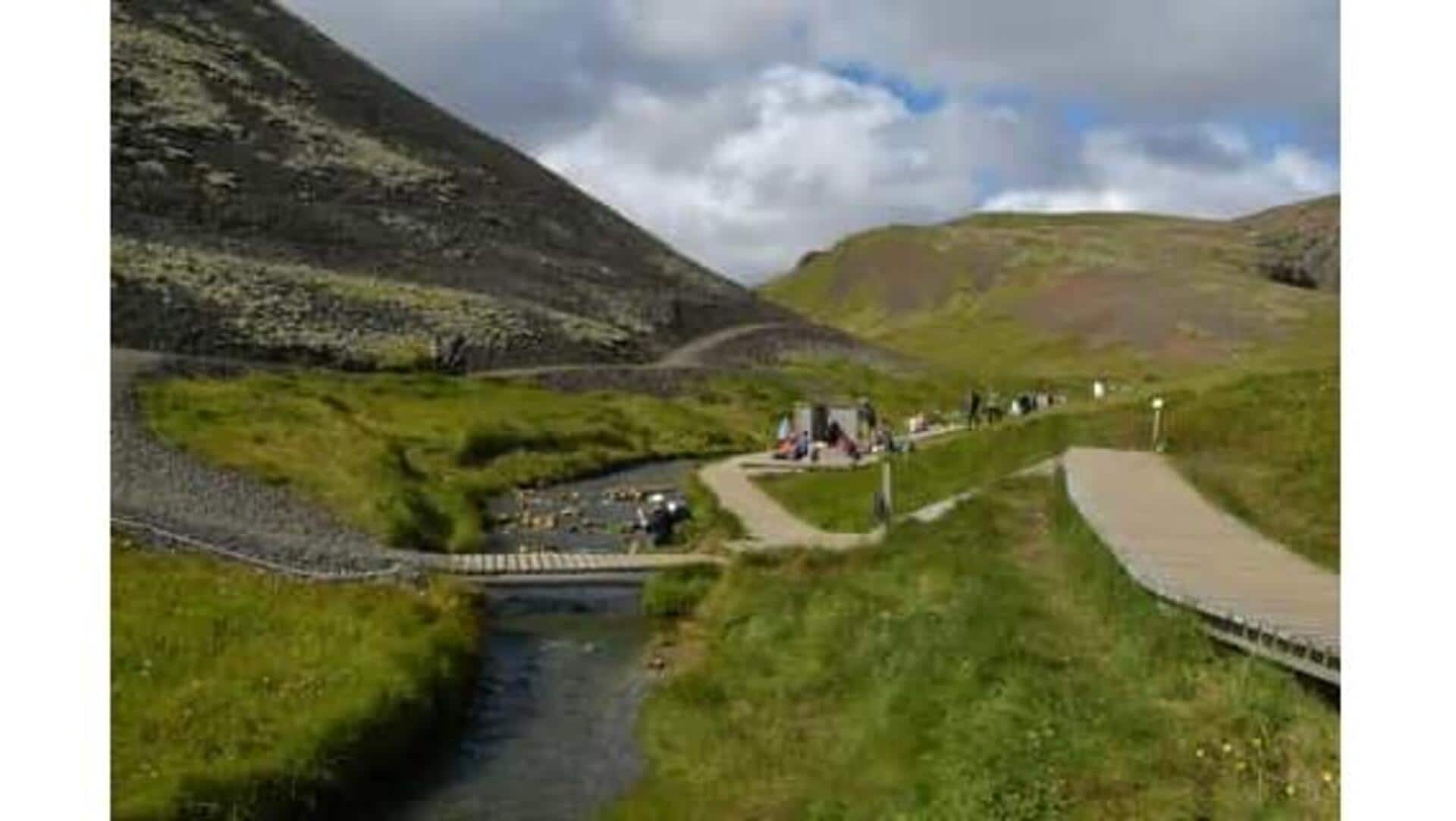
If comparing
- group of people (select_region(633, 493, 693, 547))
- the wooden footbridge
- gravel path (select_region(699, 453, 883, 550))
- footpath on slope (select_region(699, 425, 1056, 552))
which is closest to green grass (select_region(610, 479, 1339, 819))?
footpath on slope (select_region(699, 425, 1056, 552))

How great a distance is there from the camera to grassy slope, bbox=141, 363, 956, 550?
2197 inches

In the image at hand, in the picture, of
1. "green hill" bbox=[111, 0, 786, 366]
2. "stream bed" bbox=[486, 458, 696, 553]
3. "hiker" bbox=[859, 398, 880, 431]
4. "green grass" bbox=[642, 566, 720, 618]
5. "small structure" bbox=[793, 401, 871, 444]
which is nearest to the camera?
"green grass" bbox=[642, 566, 720, 618]

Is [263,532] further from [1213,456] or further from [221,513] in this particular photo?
[1213,456]

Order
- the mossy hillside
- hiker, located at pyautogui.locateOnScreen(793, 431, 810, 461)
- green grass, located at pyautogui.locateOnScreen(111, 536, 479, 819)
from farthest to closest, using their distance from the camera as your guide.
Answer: the mossy hillside → hiker, located at pyautogui.locateOnScreen(793, 431, 810, 461) → green grass, located at pyautogui.locateOnScreen(111, 536, 479, 819)

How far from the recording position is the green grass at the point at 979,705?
17656 mm

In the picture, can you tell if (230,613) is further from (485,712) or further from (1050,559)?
(1050,559)

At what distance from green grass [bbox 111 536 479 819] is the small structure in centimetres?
3901

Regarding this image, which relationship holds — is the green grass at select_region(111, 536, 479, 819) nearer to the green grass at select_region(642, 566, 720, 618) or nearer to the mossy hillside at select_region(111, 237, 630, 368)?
the green grass at select_region(642, 566, 720, 618)

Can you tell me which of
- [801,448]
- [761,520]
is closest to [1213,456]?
[761,520]

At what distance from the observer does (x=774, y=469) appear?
70.4m

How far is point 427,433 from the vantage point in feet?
258

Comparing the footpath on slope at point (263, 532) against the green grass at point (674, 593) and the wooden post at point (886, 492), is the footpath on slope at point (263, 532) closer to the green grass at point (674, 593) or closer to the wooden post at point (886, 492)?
the green grass at point (674, 593)

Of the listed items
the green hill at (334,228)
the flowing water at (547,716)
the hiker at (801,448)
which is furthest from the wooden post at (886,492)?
the green hill at (334,228)

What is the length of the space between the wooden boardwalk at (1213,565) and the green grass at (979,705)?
1.23 feet
